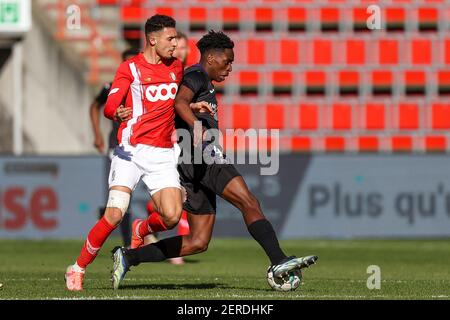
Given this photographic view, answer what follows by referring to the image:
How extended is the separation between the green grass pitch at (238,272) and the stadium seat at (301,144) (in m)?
5.31

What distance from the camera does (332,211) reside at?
18.6m

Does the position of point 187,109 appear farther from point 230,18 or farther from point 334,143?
point 230,18

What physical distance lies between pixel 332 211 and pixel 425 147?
219 inches

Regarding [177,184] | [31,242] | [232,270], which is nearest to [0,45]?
[31,242]

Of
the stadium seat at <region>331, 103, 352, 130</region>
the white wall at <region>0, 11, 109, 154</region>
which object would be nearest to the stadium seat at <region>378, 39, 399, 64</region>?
the stadium seat at <region>331, 103, 352, 130</region>

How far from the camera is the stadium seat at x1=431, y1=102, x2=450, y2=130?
24.0 meters

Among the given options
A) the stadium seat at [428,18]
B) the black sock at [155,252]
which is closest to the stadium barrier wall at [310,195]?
the stadium seat at [428,18]

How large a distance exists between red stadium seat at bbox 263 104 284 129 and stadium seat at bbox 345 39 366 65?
161cm

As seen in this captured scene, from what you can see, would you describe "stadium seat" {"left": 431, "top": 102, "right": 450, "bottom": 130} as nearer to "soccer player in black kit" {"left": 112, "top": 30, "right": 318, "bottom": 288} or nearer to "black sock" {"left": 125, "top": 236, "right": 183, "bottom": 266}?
"soccer player in black kit" {"left": 112, "top": 30, "right": 318, "bottom": 288}

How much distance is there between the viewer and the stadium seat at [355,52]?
961 inches

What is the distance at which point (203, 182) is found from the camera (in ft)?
32.4

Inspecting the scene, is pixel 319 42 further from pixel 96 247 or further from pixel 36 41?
pixel 96 247

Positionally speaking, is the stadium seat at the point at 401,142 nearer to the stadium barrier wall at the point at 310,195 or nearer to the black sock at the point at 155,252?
the stadium barrier wall at the point at 310,195

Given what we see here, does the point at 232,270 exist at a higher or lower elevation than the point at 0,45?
lower
